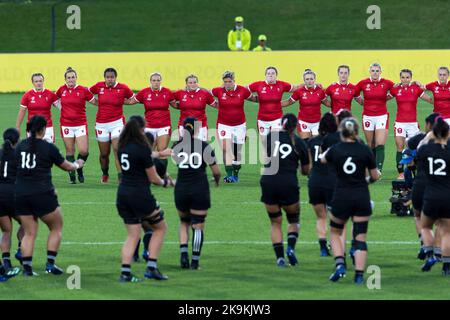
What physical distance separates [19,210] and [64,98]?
924 cm

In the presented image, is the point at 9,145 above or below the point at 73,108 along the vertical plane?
below

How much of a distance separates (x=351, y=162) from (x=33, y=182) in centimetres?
399

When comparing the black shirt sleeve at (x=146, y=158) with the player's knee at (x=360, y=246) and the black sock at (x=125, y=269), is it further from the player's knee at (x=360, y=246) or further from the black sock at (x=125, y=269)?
the player's knee at (x=360, y=246)

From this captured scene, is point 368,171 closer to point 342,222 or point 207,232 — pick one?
point 342,222

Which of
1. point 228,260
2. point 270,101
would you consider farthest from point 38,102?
point 228,260

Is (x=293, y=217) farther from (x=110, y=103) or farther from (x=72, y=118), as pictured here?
(x=72, y=118)

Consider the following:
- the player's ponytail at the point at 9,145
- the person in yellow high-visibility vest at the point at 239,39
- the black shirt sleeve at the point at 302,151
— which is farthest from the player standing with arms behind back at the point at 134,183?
the person in yellow high-visibility vest at the point at 239,39

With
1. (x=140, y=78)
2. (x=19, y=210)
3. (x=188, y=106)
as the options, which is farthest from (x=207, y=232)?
(x=140, y=78)

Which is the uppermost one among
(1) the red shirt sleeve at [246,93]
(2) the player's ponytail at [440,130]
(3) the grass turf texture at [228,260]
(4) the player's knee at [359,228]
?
(1) the red shirt sleeve at [246,93]

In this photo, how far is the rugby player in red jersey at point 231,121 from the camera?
22797 mm

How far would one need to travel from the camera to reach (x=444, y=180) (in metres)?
13.4

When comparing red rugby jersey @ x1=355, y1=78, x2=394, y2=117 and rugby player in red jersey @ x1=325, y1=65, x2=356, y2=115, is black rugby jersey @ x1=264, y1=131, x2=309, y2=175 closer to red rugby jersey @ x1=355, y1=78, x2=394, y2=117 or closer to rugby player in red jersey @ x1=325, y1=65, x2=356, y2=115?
rugby player in red jersey @ x1=325, y1=65, x2=356, y2=115

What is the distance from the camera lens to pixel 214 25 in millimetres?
53938
